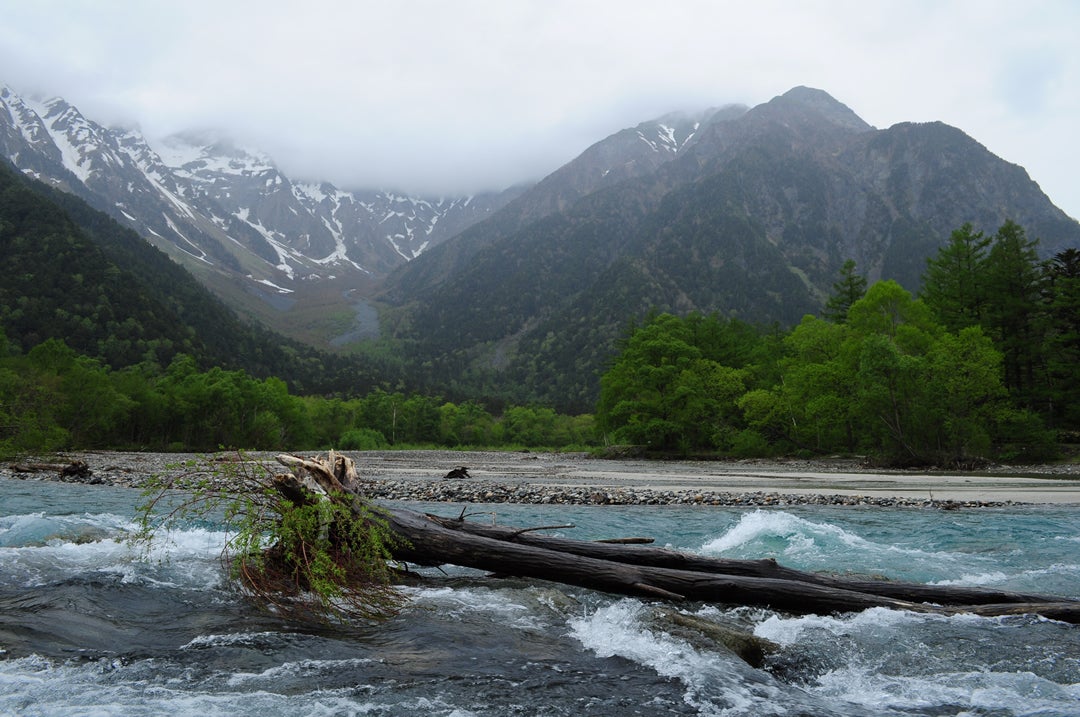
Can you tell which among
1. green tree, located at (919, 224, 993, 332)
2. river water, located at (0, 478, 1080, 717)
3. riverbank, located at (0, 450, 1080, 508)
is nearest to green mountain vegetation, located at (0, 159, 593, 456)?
riverbank, located at (0, 450, 1080, 508)

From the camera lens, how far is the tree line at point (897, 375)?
38.9 metres

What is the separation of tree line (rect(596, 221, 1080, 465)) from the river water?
102 ft

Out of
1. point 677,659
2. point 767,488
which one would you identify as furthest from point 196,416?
point 677,659

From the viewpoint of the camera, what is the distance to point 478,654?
22.8ft

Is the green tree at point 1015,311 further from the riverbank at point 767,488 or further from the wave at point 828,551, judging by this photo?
the wave at point 828,551

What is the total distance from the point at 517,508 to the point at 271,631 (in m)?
15.6

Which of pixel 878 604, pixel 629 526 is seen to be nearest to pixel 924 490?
pixel 629 526

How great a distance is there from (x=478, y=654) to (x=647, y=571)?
9.59 ft

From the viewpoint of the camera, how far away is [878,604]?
8.38 meters

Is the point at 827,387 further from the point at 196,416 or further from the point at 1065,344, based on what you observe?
the point at 196,416

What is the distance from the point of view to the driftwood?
8438 mm

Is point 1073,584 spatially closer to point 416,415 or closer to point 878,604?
point 878,604

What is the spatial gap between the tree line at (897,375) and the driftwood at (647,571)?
115 ft

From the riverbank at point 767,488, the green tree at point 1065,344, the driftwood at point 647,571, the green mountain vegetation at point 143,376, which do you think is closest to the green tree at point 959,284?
the green tree at point 1065,344
